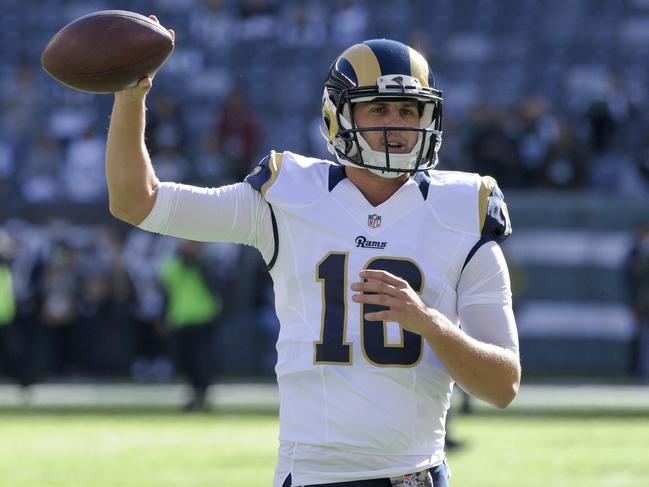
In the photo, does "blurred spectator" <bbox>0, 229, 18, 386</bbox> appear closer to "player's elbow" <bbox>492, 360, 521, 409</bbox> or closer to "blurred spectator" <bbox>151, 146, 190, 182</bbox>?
"blurred spectator" <bbox>151, 146, 190, 182</bbox>

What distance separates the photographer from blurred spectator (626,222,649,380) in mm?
13875

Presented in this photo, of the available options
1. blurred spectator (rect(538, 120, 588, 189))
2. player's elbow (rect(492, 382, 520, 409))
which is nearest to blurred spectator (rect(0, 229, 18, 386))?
blurred spectator (rect(538, 120, 588, 189))

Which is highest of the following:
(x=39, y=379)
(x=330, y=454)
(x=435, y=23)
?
(x=435, y=23)

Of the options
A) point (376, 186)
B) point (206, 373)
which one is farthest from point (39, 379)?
point (376, 186)

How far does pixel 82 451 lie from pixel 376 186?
6.34 m

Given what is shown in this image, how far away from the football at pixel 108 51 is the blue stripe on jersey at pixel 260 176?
34cm

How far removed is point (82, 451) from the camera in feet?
30.4

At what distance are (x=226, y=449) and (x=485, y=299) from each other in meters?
6.27

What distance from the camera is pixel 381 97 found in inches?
131

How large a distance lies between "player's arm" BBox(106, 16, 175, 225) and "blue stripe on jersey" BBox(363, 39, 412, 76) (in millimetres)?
588

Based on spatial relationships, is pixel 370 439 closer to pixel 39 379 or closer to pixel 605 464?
pixel 605 464

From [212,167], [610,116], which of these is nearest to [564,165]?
[610,116]

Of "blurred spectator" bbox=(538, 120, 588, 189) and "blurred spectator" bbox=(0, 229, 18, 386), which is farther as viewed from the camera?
"blurred spectator" bbox=(538, 120, 588, 189)

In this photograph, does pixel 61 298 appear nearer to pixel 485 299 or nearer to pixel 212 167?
pixel 212 167
